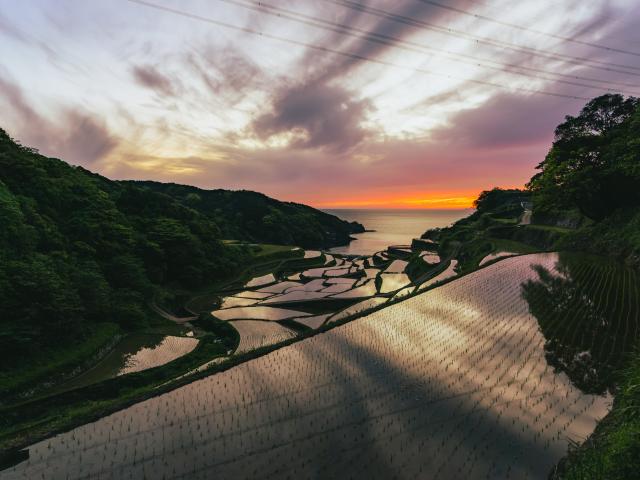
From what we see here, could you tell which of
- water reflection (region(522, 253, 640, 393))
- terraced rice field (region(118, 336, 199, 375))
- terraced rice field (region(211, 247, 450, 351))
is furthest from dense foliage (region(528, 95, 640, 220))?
terraced rice field (region(118, 336, 199, 375))

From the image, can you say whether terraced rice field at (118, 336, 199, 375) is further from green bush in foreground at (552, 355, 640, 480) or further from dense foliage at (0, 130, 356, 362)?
green bush in foreground at (552, 355, 640, 480)

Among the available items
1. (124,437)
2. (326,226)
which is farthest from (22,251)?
(326,226)

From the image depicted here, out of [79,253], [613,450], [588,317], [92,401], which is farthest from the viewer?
[79,253]

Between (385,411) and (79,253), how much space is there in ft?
89.9

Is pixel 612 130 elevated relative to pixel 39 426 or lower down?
elevated

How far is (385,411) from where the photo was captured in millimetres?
10039

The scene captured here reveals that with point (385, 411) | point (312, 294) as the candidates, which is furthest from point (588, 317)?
point (312, 294)

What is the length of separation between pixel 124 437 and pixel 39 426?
3.42 metres

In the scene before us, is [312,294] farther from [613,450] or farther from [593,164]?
[593,164]

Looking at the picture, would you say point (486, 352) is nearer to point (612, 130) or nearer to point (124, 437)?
point (124, 437)

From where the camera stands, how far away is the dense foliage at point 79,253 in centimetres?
1748

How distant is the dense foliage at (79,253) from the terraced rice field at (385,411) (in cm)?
1073

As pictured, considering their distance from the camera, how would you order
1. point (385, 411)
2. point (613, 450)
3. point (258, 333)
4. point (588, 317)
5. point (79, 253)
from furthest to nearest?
point (79, 253) < point (258, 333) < point (588, 317) < point (385, 411) < point (613, 450)

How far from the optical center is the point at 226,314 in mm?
26141
